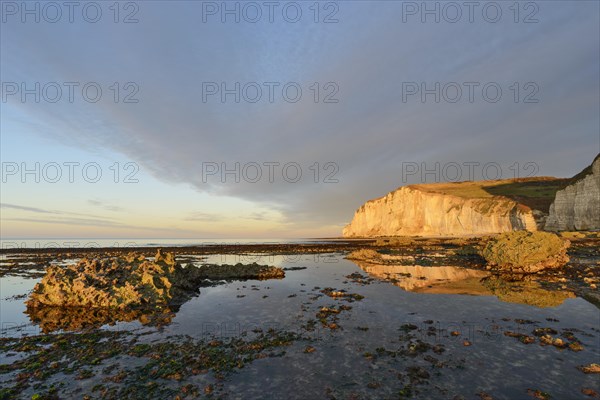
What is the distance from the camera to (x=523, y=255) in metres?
29.0

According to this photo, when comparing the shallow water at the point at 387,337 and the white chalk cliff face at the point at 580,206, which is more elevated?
the white chalk cliff face at the point at 580,206

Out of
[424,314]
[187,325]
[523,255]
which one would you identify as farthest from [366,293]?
[523,255]

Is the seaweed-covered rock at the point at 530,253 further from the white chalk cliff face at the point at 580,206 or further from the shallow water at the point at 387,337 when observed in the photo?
the white chalk cliff face at the point at 580,206

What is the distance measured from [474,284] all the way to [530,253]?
1051 centimetres

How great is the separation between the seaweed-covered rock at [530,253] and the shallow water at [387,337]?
12.2 metres

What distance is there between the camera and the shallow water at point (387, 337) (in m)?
8.70

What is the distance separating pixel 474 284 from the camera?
23.7 metres

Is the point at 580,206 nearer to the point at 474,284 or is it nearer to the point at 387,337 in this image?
the point at 474,284

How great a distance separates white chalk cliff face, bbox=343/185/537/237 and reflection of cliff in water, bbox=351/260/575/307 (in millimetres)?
96960

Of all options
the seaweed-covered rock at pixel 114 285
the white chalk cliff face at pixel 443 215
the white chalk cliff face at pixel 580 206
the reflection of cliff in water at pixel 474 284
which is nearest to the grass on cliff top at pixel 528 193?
the white chalk cliff face at pixel 443 215

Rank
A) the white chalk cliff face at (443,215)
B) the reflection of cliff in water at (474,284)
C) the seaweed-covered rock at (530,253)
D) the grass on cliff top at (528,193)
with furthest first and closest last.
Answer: the grass on cliff top at (528,193) < the white chalk cliff face at (443,215) < the seaweed-covered rock at (530,253) < the reflection of cliff in water at (474,284)

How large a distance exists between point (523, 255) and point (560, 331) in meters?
19.6

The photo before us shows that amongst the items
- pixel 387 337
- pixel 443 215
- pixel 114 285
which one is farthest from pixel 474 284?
pixel 443 215

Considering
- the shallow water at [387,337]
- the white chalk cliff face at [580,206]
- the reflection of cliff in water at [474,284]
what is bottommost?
the reflection of cliff in water at [474,284]
